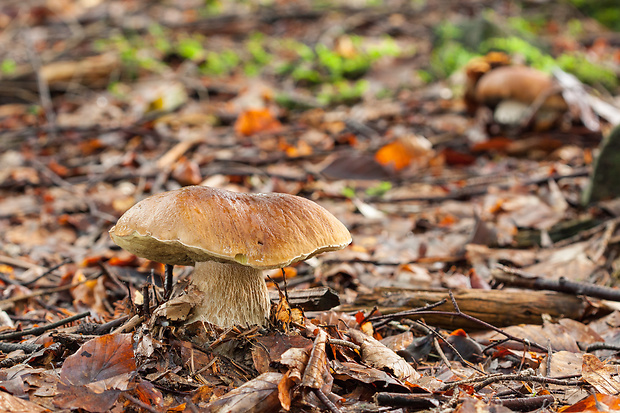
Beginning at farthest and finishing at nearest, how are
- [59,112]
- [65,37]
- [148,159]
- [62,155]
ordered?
[65,37], [59,112], [62,155], [148,159]

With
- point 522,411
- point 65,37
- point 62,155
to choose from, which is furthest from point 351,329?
point 65,37

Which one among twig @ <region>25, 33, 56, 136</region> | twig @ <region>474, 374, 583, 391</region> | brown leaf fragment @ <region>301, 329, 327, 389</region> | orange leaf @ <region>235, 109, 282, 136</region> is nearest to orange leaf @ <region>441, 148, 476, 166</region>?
orange leaf @ <region>235, 109, 282, 136</region>

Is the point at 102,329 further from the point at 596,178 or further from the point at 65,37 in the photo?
the point at 65,37

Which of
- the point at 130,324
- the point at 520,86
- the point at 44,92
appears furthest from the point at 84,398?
the point at 44,92

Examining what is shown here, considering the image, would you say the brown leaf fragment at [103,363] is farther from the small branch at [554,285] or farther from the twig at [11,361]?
the small branch at [554,285]

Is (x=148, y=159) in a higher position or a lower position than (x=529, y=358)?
lower

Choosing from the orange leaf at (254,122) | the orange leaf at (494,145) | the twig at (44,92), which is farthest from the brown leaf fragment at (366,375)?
the twig at (44,92)

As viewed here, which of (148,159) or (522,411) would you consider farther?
(148,159)

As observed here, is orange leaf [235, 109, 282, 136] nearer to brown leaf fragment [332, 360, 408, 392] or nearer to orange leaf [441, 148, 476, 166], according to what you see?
orange leaf [441, 148, 476, 166]
